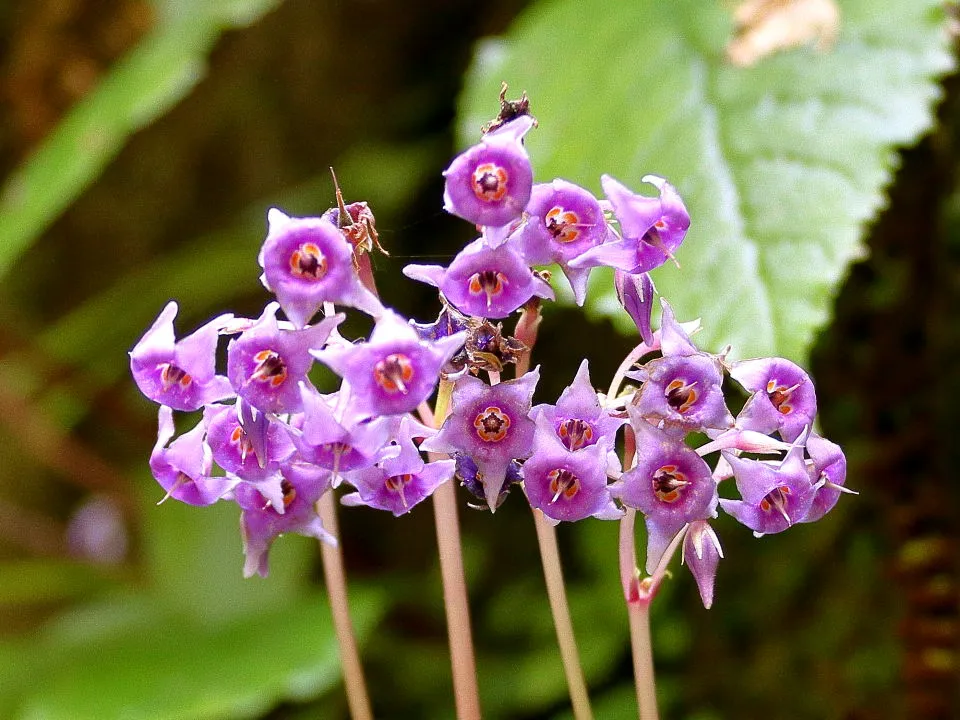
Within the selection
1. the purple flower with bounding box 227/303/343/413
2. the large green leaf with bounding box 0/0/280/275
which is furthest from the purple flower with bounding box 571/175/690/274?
the large green leaf with bounding box 0/0/280/275

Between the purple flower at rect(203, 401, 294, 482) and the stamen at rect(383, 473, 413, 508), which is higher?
the purple flower at rect(203, 401, 294, 482)

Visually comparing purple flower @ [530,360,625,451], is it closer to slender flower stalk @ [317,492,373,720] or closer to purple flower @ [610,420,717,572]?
purple flower @ [610,420,717,572]

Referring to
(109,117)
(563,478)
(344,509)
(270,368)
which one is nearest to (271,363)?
(270,368)

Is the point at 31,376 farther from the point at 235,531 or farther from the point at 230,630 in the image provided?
the point at 230,630

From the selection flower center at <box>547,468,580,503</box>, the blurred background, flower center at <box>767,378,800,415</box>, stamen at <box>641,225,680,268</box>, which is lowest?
the blurred background

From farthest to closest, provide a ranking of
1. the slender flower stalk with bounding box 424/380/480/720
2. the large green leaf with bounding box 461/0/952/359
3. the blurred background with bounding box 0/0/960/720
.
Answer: the blurred background with bounding box 0/0/960/720 → the large green leaf with bounding box 461/0/952/359 → the slender flower stalk with bounding box 424/380/480/720

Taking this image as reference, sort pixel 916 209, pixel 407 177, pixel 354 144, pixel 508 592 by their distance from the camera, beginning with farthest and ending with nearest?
1. pixel 354 144
2. pixel 407 177
3. pixel 508 592
4. pixel 916 209

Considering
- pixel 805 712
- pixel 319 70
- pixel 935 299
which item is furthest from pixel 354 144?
pixel 805 712
